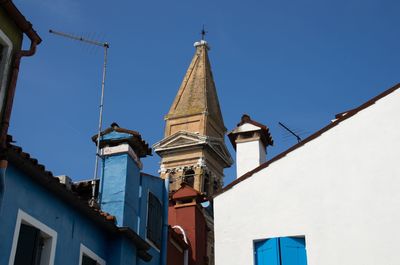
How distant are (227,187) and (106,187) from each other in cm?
271

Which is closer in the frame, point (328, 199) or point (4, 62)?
point (4, 62)

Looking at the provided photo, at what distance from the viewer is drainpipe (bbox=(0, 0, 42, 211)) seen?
32.1 feet

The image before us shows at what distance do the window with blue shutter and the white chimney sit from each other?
285 centimetres

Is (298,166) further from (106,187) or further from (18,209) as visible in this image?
(18,209)

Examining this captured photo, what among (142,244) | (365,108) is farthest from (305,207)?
(142,244)

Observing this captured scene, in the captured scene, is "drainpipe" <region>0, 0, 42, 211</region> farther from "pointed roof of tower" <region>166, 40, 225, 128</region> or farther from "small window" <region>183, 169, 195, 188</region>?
"pointed roof of tower" <region>166, 40, 225, 128</region>

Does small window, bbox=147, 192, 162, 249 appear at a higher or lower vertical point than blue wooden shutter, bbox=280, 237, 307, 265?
higher

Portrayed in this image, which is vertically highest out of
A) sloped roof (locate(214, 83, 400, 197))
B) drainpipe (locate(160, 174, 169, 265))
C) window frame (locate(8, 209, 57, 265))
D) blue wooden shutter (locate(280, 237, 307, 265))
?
sloped roof (locate(214, 83, 400, 197))

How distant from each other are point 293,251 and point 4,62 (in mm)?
6661

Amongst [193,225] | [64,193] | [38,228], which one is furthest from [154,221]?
[38,228]

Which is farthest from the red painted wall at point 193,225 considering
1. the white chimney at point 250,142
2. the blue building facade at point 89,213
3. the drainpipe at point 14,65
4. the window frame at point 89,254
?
the drainpipe at point 14,65

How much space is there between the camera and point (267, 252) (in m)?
13.9

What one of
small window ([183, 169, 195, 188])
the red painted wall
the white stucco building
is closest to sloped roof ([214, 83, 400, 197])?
the white stucco building

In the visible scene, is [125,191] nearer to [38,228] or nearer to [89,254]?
[89,254]
